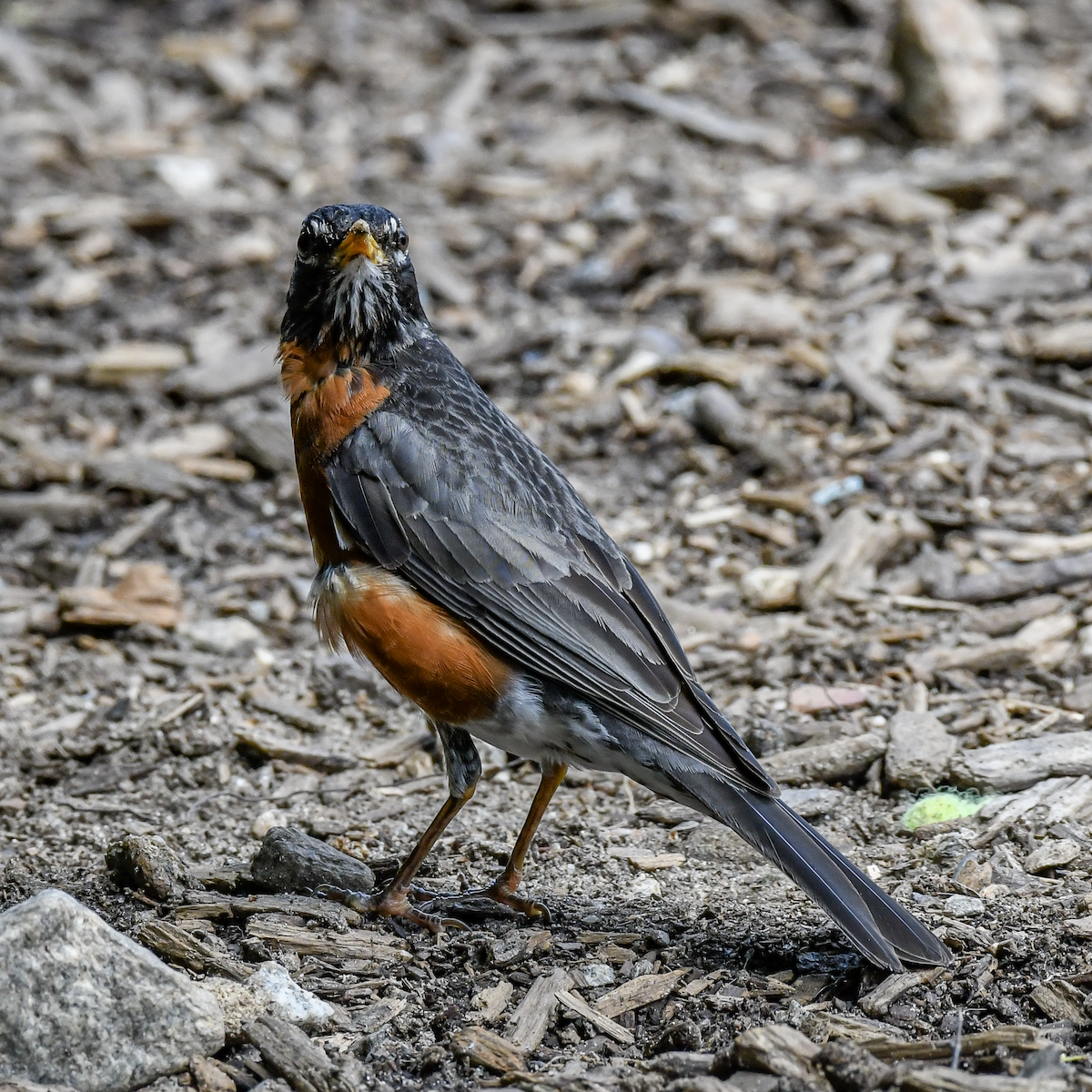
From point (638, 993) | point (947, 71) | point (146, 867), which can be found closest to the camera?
point (638, 993)

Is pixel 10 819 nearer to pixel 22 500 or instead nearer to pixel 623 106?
pixel 22 500

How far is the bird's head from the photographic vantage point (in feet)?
16.9

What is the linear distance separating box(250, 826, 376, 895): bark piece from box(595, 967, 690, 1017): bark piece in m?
1.08

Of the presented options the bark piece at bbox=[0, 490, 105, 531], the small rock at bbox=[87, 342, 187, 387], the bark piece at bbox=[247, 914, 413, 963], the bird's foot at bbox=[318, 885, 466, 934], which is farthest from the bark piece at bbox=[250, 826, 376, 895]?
the small rock at bbox=[87, 342, 187, 387]

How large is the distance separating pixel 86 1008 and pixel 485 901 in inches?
59.0

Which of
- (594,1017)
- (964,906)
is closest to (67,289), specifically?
(594,1017)

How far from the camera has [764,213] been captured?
9.33 meters

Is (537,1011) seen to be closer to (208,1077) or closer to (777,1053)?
(777,1053)

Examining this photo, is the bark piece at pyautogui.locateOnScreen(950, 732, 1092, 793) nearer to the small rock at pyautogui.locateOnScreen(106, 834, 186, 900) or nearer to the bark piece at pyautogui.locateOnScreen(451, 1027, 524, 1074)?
the bark piece at pyautogui.locateOnScreen(451, 1027, 524, 1074)

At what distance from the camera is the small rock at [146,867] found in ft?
14.9

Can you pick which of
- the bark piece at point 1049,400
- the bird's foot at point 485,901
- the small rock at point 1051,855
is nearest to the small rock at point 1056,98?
the bark piece at point 1049,400

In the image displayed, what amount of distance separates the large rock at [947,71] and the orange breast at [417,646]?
6.74 metres

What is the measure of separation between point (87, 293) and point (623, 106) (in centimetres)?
411

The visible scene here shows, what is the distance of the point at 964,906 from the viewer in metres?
4.35
